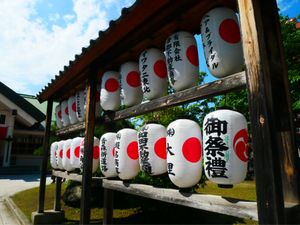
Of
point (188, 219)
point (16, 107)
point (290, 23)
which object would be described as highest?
point (290, 23)

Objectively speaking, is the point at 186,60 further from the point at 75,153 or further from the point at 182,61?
the point at 75,153

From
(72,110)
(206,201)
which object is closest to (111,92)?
(72,110)

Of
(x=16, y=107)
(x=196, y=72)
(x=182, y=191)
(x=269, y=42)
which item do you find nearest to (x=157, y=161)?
(x=182, y=191)

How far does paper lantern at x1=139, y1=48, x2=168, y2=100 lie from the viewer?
377 centimetres

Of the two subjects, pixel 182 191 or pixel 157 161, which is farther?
pixel 157 161

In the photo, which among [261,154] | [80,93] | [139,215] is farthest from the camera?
[139,215]

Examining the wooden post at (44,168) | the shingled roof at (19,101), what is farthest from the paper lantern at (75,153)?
the shingled roof at (19,101)

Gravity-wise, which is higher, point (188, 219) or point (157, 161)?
point (157, 161)

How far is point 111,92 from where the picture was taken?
4.94 m

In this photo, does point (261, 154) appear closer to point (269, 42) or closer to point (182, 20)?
point (269, 42)

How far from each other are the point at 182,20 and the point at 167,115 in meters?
6.80

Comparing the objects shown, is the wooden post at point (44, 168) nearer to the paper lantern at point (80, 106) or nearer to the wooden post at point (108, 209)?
the paper lantern at point (80, 106)

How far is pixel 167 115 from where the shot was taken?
33.6 feet

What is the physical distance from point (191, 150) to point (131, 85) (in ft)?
6.26
